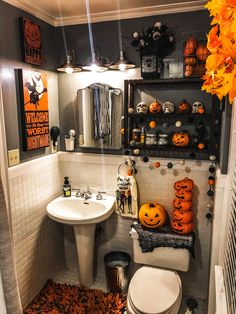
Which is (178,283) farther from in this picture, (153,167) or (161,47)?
(161,47)

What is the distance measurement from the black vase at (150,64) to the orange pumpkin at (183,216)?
1110 mm

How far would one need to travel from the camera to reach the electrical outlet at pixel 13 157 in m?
1.87

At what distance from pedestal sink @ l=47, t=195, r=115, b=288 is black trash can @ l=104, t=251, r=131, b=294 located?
0.18m

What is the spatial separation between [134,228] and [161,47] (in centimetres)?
147

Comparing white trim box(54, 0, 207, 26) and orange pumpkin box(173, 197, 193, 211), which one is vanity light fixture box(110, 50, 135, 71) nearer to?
white trim box(54, 0, 207, 26)

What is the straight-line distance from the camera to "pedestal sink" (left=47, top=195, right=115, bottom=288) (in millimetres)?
2223

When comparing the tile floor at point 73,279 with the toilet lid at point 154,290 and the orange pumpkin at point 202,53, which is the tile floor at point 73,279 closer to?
the toilet lid at point 154,290

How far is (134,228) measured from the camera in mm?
2135

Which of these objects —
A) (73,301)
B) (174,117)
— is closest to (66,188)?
(73,301)

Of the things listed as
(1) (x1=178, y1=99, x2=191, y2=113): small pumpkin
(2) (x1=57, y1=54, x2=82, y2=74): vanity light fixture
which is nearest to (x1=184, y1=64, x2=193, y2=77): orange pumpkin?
(1) (x1=178, y1=99, x2=191, y2=113): small pumpkin

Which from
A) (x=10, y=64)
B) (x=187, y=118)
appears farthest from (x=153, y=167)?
(x=10, y=64)

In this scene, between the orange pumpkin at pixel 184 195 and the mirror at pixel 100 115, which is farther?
the mirror at pixel 100 115

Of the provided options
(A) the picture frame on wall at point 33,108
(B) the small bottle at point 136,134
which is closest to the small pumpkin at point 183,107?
(B) the small bottle at point 136,134

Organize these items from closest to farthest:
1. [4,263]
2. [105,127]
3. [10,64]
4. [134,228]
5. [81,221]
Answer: [4,263] < [10,64] < [81,221] < [134,228] < [105,127]
